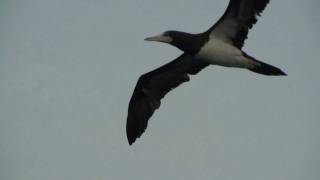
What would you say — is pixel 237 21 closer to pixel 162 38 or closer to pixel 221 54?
pixel 221 54

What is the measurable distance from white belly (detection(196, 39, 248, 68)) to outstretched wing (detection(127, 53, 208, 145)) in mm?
1041

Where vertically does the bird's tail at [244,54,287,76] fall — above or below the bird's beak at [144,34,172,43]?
below

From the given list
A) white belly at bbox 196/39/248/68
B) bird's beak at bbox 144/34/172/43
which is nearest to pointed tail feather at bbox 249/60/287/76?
white belly at bbox 196/39/248/68

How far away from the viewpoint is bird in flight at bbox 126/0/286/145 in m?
11.7

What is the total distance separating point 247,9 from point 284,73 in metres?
1.20

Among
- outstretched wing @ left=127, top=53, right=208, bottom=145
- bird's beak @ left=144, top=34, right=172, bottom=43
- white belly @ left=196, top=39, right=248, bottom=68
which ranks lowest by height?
outstretched wing @ left=127, top=53, right=208, bottom=145

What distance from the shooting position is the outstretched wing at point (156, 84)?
1308 centimetres

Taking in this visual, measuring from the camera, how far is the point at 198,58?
12172 millimetres

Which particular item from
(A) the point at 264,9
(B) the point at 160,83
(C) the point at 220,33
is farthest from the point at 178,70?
(A) the point at 264,9

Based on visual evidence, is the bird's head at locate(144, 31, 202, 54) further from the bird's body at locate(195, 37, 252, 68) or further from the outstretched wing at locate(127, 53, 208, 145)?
the outstretched wing at locate(127, 53, 208, 145)

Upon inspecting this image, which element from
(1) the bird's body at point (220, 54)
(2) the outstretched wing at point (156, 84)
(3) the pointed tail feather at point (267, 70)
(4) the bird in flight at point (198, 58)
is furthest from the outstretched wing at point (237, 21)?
(2) the outstretched wing at point (156, 84)

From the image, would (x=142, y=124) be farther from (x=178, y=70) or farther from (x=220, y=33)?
(x=220, y=33)

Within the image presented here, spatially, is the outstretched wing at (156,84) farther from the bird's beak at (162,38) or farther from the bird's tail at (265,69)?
the bird's tail at (265,69)

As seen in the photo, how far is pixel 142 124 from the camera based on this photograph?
12.9m
